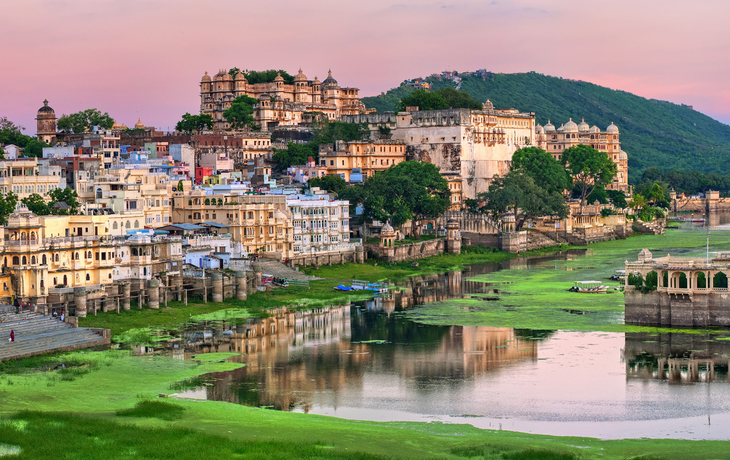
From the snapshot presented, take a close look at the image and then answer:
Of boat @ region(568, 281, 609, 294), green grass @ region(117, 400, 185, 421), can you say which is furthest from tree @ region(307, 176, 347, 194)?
green grass @ region(117, 400, 185, 421)

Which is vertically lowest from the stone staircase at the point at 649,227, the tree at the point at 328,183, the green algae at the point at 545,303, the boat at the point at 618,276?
the green algae at the point at 545,303

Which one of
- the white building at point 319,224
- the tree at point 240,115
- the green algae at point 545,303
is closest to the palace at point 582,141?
the tree at point 240,115

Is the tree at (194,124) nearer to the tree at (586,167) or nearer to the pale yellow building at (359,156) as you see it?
the pale yellow building at (359,156)

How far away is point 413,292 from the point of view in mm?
83125

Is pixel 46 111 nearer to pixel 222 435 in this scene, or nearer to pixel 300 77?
pixel 300 77

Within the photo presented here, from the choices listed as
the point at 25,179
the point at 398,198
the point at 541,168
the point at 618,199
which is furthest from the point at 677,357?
the point at 618,199

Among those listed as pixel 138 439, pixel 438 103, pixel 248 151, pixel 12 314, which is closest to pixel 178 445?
pixel 138 439

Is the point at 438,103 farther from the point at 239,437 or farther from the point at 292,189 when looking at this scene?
the point at 239,437

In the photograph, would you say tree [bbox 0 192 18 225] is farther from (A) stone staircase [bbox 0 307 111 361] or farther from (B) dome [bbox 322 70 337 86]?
(B) dome [bbox 322 70 337 86]

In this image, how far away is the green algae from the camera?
6675 cm

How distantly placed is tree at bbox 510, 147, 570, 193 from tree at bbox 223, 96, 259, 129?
31712 mm

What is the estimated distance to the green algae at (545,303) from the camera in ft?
219

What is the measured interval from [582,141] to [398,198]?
258ft

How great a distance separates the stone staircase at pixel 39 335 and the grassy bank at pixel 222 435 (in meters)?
5.24
